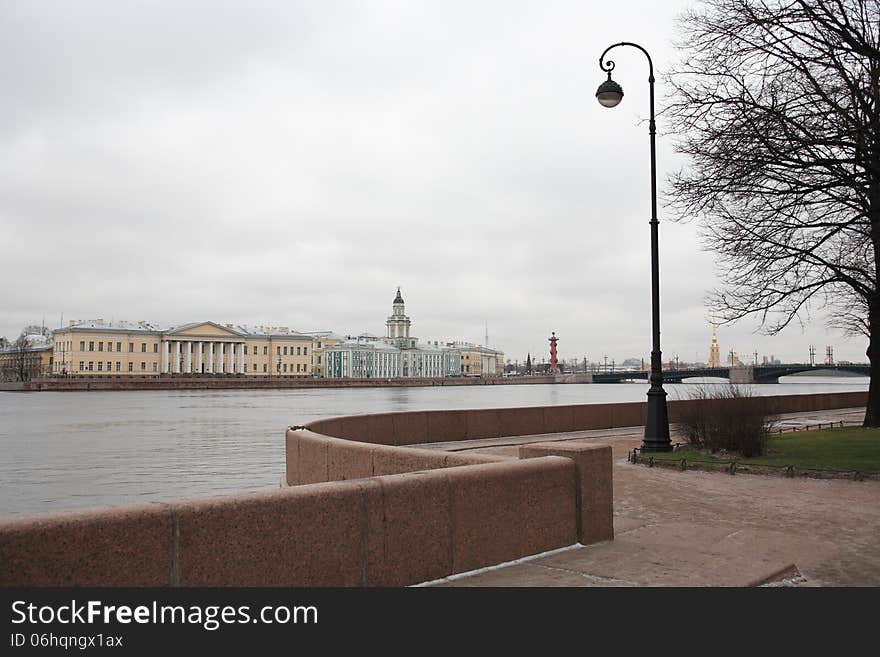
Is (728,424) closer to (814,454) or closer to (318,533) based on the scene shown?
(814,454)

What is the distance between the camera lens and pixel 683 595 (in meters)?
4.91

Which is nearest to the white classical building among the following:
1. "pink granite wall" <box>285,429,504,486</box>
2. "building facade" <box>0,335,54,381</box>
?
"building facade" <box>0,335,54,381</box>

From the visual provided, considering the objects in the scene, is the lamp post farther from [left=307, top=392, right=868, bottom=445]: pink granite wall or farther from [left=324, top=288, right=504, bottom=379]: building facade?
[left=324, top=288, right=504, bottom=379]: building facade

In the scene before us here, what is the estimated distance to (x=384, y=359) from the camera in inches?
7170

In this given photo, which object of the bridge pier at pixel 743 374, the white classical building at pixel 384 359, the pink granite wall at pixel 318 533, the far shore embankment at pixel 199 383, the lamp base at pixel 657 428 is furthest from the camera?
the white classical building at pixel 384 359

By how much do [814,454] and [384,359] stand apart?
170m

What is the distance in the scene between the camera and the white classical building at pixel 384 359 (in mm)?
173125

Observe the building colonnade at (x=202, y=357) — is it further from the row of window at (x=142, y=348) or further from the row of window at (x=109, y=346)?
the row of window at (x=109, y=346)

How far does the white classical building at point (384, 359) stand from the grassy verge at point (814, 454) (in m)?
160

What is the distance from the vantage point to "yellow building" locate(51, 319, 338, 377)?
465 ft

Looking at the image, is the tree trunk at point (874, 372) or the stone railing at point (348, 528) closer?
the stone railing at point (348, 528)

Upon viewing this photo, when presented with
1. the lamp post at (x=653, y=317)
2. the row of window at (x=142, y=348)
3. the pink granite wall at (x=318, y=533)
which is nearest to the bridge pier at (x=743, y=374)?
the row of window at (x=142, y=348)

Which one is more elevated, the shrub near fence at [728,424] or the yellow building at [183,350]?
the yellow building at [183,350]

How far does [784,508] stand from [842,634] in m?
4.76
